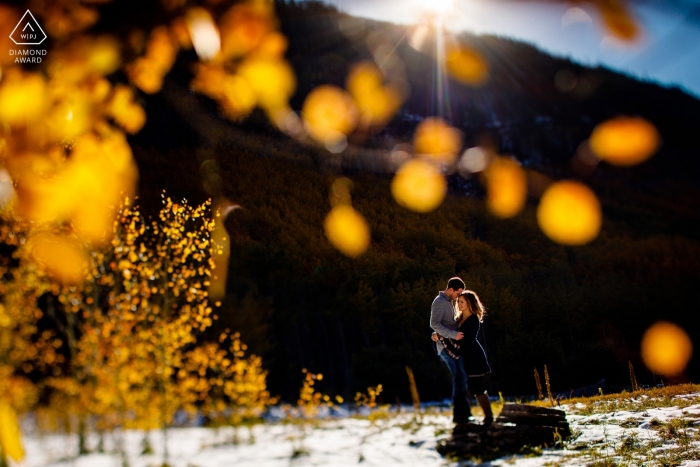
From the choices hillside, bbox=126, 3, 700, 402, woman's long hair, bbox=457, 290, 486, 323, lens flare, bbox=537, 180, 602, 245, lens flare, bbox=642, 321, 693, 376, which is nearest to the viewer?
woman's long hair, bbox=457, 290, 486, 323

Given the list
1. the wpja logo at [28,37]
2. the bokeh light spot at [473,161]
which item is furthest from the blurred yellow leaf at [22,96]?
the bokeh light spot at [473,161]

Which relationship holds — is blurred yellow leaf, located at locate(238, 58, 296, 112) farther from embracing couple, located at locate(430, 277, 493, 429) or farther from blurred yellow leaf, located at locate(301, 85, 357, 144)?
embracing couple, located at locate(430, 277, 493, 429)

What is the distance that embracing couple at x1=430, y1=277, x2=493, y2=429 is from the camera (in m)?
5.40

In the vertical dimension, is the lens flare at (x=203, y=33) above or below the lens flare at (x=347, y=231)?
above

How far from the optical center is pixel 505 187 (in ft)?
76.5

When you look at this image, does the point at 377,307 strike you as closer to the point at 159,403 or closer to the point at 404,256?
the point at 404,256

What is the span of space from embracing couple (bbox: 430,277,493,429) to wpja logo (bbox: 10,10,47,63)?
11.5m

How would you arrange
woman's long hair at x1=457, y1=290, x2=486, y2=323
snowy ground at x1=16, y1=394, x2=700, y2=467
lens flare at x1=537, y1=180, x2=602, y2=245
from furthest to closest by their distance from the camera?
1. lens flare at x1=537, y1=180, x2=602, y2=245
2. woman's long hair at x1=457, y1=290, x2=486, y2=323
3. snowy ground at x1=16, y1=394, x2=700, y2=467

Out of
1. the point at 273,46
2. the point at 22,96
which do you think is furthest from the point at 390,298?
the point at 273,46

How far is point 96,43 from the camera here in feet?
62.1

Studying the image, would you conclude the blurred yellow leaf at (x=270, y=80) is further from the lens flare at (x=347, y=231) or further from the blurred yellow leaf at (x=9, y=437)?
the blurred yellow leaf at (x=9, y=437)

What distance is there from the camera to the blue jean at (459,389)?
5547mm

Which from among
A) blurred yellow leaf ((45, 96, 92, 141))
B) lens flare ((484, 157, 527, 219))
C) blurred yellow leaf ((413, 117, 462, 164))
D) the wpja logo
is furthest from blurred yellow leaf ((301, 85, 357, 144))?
the wpja logo

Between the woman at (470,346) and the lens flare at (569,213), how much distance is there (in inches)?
483
